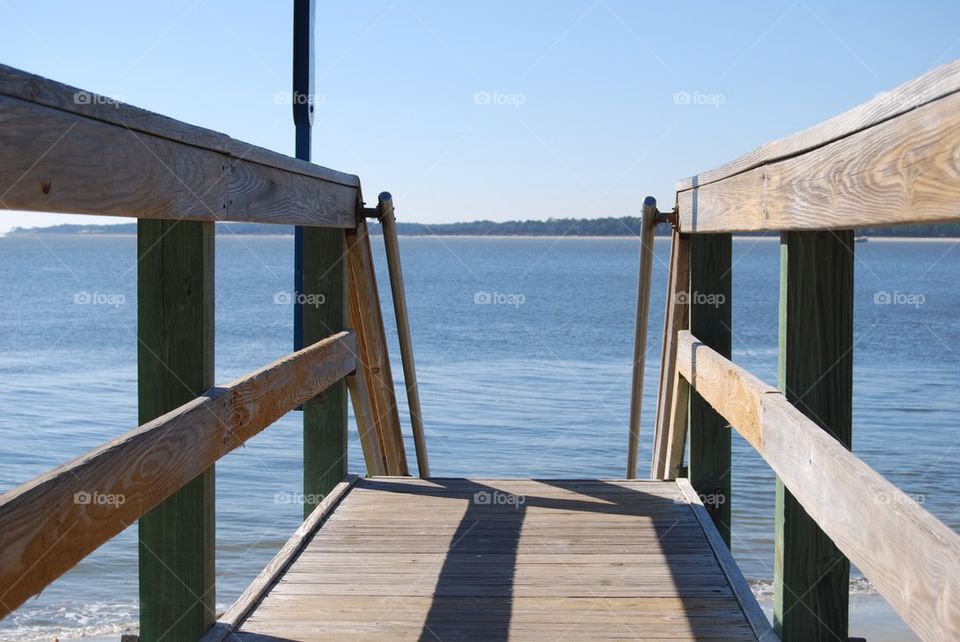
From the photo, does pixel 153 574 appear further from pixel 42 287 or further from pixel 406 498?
pixel 42 287

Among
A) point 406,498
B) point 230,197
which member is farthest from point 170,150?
point 406,498

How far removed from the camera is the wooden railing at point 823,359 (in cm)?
130

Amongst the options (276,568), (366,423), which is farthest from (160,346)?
(366,423)

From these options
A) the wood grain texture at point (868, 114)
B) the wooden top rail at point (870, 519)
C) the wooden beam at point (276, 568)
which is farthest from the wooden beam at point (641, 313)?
the wooden top rail at point (870, 519)

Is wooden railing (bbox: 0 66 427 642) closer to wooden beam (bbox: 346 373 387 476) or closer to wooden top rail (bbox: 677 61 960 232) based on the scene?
wooden beam (bbox: 346 373 387 476)

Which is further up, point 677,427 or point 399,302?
point 399,302

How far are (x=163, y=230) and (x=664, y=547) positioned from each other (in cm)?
209

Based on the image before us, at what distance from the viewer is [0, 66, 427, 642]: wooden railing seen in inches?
55.4

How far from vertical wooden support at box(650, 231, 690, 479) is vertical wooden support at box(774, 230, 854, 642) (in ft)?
6.66

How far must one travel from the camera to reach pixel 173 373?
2281 mm

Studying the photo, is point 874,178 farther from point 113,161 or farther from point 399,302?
point 399,302

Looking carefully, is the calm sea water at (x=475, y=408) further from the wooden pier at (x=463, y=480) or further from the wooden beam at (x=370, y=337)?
the wooden pier at (x=463, y=480)

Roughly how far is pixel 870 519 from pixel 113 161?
4.13ft

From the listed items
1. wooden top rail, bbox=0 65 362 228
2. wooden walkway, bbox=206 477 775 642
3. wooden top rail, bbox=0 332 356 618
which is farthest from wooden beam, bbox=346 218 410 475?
wooden top rail, bbox=0 332 356 618
